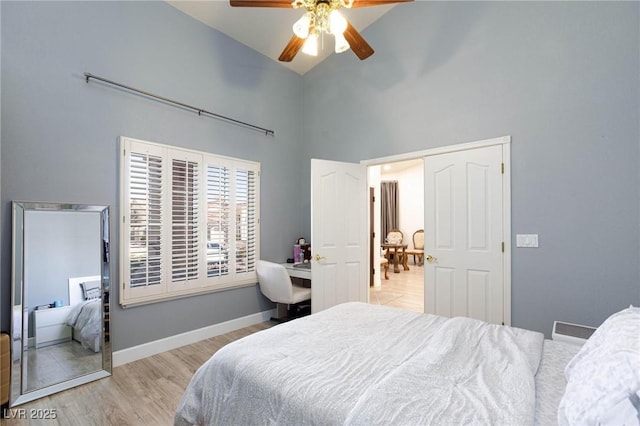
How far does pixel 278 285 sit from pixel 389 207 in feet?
19.6

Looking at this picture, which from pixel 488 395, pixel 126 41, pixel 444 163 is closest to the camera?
pixel 488 395

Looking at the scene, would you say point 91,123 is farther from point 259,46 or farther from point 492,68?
point 492,68

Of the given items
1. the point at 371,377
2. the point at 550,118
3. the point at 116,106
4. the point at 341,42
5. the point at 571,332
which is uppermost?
the point at 341,42

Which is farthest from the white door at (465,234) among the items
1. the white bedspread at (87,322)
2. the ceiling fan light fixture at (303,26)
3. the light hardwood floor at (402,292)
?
Result: the white bedspread at (87,322)

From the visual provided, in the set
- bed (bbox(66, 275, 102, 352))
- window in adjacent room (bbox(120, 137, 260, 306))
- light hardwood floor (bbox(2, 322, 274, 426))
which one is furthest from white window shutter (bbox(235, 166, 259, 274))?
bed (bbox(66, 275, 102, 352))

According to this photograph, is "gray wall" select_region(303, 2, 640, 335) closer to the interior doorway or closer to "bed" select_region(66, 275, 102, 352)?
the interior doorway

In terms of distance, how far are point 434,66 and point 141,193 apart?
332 cm

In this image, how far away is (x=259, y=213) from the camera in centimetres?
387

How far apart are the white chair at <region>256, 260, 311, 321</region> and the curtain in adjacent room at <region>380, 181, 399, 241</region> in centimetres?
550

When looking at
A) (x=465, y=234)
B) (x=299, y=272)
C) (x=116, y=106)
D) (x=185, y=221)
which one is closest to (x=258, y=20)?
(x=116, y=106)

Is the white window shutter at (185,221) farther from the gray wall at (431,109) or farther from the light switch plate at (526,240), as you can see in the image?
the light switch plate at (526,240)

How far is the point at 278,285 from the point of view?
3475 millimetres

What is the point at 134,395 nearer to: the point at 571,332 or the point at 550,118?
the point at 571,332

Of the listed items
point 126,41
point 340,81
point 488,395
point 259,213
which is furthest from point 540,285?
point 126,41
